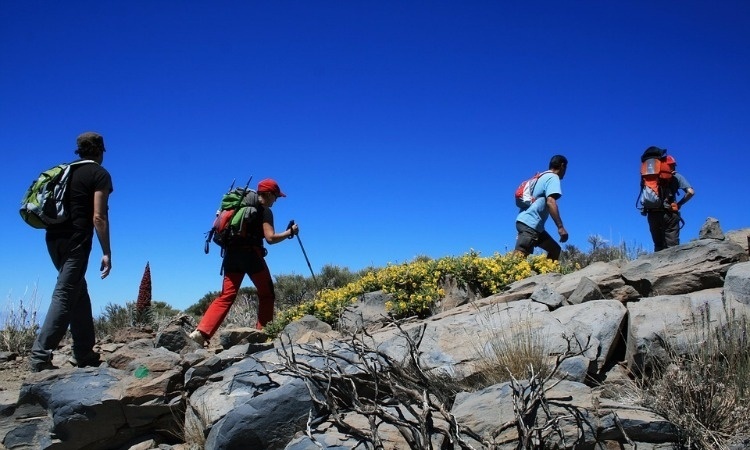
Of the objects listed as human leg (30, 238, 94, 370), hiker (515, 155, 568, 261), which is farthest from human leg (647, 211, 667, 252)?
human leg (30, 238, 94, 370)

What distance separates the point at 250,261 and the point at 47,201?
7.58ft

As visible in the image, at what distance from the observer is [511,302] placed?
6.10 meters

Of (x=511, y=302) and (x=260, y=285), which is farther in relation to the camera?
(x=260, y=285)

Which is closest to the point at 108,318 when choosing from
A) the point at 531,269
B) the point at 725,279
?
the point at 531,269

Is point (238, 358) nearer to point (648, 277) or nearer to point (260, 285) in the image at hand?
point (260, 285)

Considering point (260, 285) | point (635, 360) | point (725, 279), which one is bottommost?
point (635, 360)

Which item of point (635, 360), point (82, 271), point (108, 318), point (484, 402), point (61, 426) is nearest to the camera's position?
point (484, 402)

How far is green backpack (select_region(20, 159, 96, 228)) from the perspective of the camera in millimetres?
5754

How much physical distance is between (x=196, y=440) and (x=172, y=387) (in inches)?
24.7

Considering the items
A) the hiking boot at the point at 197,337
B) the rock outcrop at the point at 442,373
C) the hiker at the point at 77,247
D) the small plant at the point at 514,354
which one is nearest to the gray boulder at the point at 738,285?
the rock outcrop at the point at 442,373

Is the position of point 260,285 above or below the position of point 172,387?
above

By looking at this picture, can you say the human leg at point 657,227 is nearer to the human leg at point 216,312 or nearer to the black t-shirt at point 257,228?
the black t-shirt at point 257,228

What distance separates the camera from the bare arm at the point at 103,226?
588cm

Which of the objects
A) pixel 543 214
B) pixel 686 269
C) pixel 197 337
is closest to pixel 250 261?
pixel 197 337
